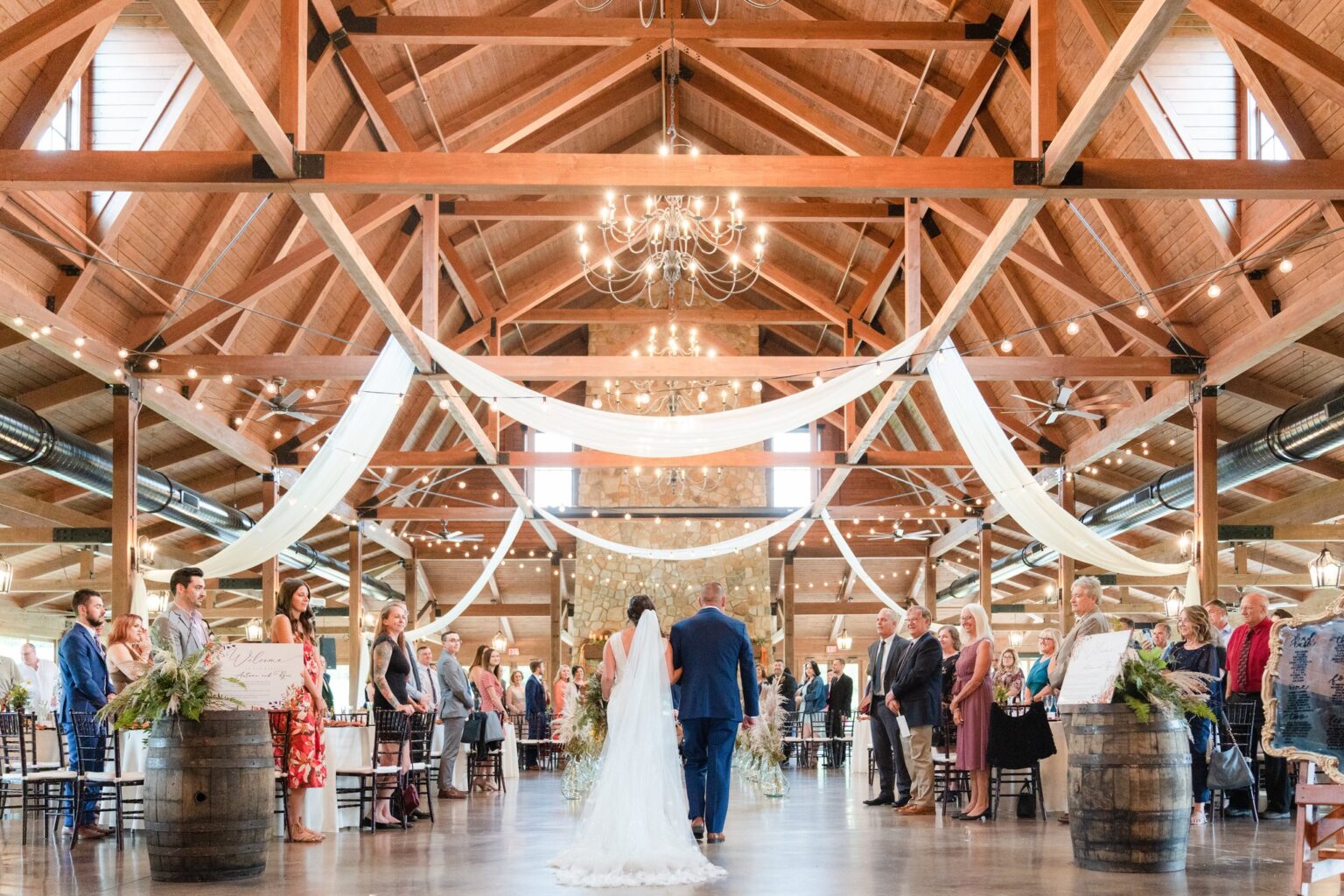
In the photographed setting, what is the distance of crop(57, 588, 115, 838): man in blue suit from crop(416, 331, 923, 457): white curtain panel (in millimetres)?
3224

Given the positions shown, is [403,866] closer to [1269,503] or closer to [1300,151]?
[1300,151]

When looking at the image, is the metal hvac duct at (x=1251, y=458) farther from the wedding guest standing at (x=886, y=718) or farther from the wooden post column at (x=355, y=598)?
the wooden post column at (x=355, y=598)

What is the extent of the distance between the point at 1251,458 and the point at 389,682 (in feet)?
28.3

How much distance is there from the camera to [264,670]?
20.2 ft

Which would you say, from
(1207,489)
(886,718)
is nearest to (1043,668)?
(886,718)

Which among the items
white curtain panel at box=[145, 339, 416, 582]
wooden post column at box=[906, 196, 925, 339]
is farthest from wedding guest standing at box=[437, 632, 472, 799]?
wooden post column at box=[906, 196, 925, 339]

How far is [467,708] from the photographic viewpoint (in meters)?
10.5

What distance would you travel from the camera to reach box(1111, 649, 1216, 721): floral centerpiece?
5.70 m

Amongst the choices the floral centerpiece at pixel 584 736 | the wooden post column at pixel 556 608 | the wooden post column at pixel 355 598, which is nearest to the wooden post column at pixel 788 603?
the wooden post column at pixel 556 608

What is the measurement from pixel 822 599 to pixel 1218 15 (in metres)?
18.7

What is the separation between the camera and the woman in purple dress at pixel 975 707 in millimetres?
8211

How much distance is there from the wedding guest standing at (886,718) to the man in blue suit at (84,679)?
506cm

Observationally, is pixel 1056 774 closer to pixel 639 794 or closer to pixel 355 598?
pixel 639 794

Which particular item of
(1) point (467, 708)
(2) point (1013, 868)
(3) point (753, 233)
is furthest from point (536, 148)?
(2) point (1013, 868)
